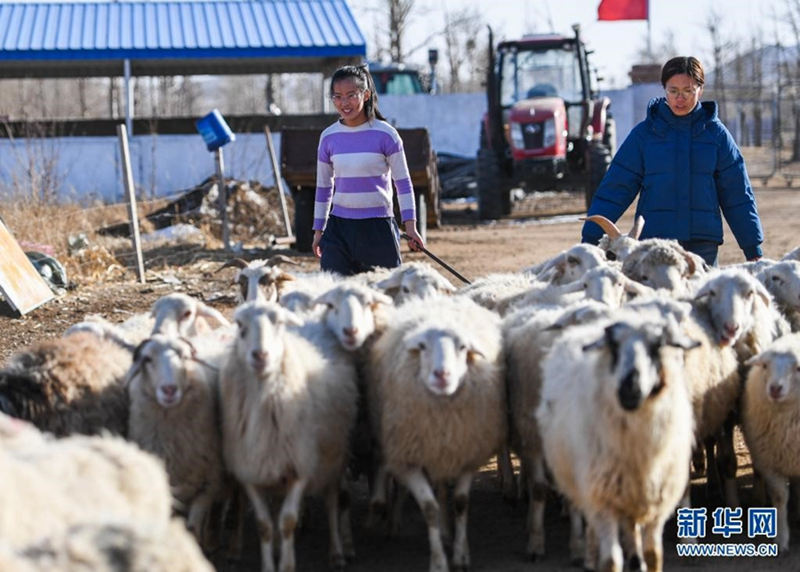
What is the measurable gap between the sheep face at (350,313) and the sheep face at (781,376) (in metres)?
1.93

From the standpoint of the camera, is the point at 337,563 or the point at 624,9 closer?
the point at 337,563

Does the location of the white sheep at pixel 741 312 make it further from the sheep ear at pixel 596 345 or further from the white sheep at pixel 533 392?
the sheep ear at pixel 596 345

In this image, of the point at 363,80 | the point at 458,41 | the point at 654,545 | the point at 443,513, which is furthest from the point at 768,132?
the point at 654,545

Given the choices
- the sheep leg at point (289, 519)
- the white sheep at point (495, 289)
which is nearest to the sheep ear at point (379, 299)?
the white sheep at point (495, 289)

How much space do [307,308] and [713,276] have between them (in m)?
2.16

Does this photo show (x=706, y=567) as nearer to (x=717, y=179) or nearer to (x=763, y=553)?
(x=763, y=553)

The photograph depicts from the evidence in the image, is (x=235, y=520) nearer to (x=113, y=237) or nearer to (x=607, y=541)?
(x=607, y=541)

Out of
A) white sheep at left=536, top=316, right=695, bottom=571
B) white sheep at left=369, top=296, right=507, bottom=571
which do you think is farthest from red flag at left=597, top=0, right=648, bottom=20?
Result: white sheep at left=536, top=316, right=695, bottom=571

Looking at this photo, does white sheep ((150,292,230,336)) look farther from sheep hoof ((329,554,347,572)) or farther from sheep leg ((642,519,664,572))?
sheep leg ((642,519,664,572))

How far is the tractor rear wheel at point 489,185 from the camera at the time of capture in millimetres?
20391

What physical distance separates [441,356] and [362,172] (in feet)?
6.89

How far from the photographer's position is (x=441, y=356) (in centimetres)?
544

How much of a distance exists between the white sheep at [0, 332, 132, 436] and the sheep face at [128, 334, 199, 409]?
0.22 metres

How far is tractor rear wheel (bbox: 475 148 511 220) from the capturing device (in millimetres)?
20391
